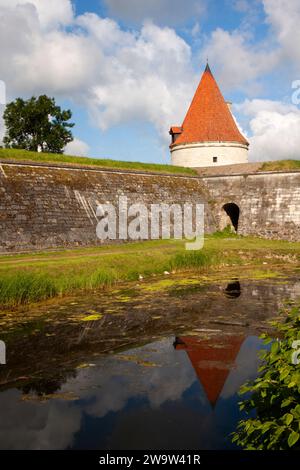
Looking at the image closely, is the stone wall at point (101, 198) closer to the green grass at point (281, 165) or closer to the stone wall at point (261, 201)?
the stone wall at point (261, 201)

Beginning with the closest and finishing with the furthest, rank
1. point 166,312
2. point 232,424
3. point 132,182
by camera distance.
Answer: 1. point 232,424
2. point 166,312
3. point 132,182

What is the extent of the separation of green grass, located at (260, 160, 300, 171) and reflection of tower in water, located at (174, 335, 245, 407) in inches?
698

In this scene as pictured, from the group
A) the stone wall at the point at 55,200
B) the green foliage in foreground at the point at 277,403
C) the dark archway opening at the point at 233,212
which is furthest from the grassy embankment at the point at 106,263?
the green foliage in foreground at the point at 277,403

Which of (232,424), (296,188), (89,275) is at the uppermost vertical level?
(296,188)

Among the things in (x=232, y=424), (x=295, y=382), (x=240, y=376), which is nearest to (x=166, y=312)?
(x=240, y=376)

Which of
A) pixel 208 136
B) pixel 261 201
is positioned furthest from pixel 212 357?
pixel 208 136

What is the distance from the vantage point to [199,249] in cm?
1752

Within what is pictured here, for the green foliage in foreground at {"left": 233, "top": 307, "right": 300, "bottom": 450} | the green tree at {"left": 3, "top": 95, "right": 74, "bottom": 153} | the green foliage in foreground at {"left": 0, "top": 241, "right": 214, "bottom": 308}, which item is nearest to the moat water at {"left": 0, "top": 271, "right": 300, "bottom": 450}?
the green foliage in foreground at {"left": 0, "top": 241, "right": 214, "bottom": 308}

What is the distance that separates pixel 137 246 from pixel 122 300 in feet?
23.5

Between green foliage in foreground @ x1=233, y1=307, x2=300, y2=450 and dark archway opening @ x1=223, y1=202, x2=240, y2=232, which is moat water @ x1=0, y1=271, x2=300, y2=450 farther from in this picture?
dark archway opening @ x1=223, y1=202, x2=240, y2=232

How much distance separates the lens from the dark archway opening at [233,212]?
26.0m

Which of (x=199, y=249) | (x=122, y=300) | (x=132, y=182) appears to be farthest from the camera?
(x=132, y=182)

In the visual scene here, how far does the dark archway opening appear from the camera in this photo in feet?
85.3
